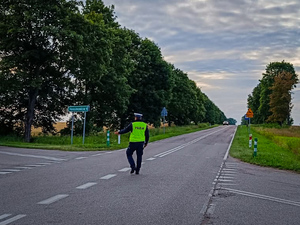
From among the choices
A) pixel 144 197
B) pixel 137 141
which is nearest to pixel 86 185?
pixel 144 197

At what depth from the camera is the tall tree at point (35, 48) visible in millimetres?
26984

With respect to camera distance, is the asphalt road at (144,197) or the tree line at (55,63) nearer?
the asphalt road at (144,197)

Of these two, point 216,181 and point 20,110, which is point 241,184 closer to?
point 216,181

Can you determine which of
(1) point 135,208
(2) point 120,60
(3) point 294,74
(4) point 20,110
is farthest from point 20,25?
(3) point 294,74

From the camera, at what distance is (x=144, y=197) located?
7.52 meters

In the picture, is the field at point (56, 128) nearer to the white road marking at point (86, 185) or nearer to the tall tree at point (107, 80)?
the tall tree at point (107, 80)

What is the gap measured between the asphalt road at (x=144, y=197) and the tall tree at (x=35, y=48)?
55.1 ft

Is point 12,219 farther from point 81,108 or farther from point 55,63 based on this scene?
point 55,63

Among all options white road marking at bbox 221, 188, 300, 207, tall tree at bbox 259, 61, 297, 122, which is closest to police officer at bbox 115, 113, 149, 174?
white road marking at bbox 221, 188, 300, 207

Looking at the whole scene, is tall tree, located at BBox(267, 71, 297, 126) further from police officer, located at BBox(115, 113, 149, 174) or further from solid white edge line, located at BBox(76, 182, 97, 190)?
solid white edge line, located at BBox(76, 182, 97, 190)

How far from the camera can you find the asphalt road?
19.1 ft

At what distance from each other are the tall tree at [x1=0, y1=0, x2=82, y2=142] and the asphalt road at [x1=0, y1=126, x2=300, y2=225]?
55.1 ft

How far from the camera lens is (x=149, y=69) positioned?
50.2 meters

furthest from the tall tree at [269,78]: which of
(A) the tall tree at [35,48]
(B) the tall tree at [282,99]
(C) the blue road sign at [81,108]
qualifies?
(C) the blue road sign at [81,108]
